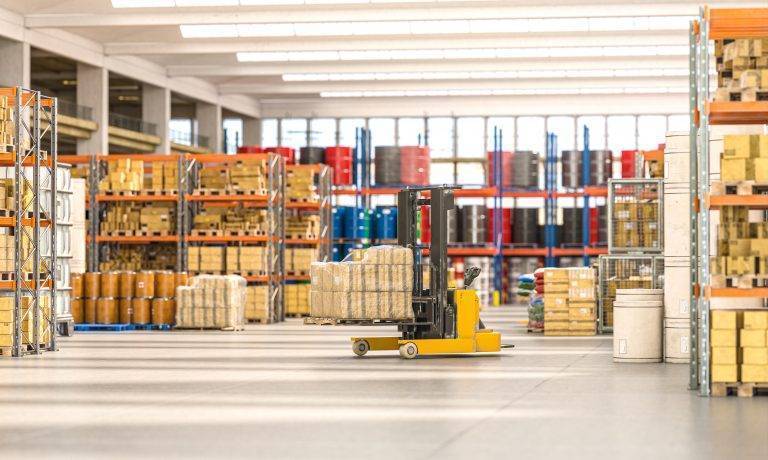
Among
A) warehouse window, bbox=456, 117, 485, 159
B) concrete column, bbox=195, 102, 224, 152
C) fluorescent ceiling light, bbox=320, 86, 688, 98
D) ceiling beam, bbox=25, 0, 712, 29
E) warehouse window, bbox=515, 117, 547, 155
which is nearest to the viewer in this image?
ceiling beam, bbox=25, 0, 712, 29

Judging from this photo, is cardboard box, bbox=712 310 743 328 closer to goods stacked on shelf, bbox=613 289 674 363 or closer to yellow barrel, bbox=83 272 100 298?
goods stacked on shelf, bbox=613 289 674 363

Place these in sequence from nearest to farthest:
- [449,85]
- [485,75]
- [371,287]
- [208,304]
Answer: [371,287] → [208,304] → [485,75] → [449,85]

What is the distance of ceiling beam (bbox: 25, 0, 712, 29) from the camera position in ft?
89.6

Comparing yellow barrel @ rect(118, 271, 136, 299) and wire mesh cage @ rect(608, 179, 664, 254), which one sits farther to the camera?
yellow barrel @ rect(118, 271, 136, 299)

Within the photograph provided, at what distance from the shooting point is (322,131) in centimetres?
4638

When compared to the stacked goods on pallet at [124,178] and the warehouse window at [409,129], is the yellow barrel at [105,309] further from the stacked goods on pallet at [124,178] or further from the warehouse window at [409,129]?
the warehouse window at [409,129]

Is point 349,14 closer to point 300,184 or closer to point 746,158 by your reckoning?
point 300,184

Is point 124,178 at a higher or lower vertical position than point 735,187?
higher

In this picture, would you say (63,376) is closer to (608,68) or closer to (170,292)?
(170,292)

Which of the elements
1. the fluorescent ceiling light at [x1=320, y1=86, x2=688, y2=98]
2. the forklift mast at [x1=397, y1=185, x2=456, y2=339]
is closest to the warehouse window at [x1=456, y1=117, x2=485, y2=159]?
the fluorescent ceiling light at [x1=320, y1=86, x2=688, y2=98]

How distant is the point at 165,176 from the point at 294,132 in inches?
790

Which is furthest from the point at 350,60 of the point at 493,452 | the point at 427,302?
the point at 493,452

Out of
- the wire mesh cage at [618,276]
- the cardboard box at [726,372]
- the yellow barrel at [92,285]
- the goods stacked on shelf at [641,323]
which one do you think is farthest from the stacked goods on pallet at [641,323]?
the yellow barrel at [92,285]

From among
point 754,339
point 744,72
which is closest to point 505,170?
point 744,72
